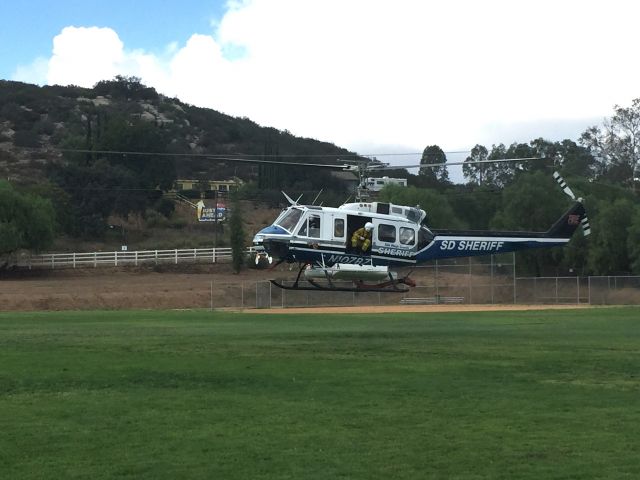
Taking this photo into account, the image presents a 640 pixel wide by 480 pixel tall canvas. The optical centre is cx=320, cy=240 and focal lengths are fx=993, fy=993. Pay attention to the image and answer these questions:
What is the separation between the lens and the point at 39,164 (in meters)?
141

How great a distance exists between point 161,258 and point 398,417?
2887 inches

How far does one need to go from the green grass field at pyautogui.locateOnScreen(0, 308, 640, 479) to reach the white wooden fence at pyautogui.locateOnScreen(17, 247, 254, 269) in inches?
2214

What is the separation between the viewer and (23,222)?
79.3 metres

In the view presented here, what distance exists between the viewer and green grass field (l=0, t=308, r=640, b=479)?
10953 mm

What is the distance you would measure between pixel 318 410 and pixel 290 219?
1986 cm

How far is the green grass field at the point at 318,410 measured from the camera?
10953 mm

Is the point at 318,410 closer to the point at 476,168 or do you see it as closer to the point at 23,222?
the point at 23,222

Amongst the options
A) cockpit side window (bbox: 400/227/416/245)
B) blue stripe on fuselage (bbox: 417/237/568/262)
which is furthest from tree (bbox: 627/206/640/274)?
cockpit side window (bbox: 400/227/416/245)

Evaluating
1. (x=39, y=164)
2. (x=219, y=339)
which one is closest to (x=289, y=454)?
(x=219, y=339)

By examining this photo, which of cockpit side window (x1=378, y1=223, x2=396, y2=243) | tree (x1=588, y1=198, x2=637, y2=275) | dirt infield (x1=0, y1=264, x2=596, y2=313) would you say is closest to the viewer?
cockpit side window (x1=378, y1=223, x2=396, y2=243)

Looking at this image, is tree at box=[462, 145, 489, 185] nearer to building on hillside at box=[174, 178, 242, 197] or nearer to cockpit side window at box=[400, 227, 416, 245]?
building on hillside at box=[174, 178, 242, 197]

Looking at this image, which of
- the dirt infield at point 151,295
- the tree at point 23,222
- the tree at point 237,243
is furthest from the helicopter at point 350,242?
the tree at point 237,243

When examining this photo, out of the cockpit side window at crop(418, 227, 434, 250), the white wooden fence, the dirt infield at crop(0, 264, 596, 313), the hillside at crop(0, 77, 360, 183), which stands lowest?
the dirt infield at crop(0, 264, 596, 313)

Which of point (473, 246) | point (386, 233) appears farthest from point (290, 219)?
point (473, 246)
